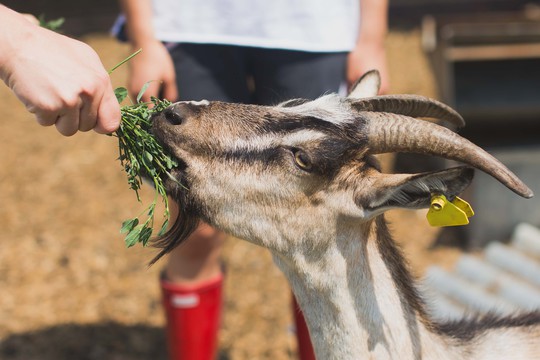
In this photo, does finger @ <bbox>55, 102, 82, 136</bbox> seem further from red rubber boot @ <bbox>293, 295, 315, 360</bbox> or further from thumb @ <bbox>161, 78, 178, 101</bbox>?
red rubber boot @ <bbox>293, 295, 315, 360</bbox>

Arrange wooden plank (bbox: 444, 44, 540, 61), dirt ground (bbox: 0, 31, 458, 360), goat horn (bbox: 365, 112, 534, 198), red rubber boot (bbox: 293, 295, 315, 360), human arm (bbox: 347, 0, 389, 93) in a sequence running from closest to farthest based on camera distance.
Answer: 1. goat horn (bbox: 365, 112, 534, 198)
2. human arm (bbox: 347, 0, 389, 93)
3. red rubber boot (bbox: 293, 295, 315, 360)
4. dirt ground (bbox: 0, 31, 458, 360)
5. wooden plank (bbox: 444, 44, 540, 61)

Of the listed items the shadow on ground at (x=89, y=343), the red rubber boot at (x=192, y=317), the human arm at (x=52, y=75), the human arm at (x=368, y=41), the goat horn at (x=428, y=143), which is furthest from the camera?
the shadow on ground at (x=89, y=343)

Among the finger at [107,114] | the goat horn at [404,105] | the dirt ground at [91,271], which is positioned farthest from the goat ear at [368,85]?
the dirt ground at [91,271]

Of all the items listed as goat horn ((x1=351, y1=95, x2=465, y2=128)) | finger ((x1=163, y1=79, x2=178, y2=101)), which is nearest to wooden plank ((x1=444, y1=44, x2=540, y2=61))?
finger ((x1=163, y1=79, x2=178, y2=101))

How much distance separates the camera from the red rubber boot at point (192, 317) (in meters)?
3.74

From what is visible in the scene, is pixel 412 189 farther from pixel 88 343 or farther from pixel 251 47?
pixel 88 343

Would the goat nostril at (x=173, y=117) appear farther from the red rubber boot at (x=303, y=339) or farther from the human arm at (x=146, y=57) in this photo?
the red rubber boot at (x=303, y=339)

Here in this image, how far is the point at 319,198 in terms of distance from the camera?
2578 millimetres

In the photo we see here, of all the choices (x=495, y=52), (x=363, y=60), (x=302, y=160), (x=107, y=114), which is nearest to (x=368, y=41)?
(x=363, y=60)

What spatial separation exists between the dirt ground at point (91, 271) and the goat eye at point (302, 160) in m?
2.08

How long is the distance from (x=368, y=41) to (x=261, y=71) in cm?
45

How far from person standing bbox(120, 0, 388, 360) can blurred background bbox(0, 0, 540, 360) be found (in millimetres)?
1093

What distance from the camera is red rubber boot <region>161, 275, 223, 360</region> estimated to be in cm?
374

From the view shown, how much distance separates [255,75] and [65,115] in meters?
1.46
